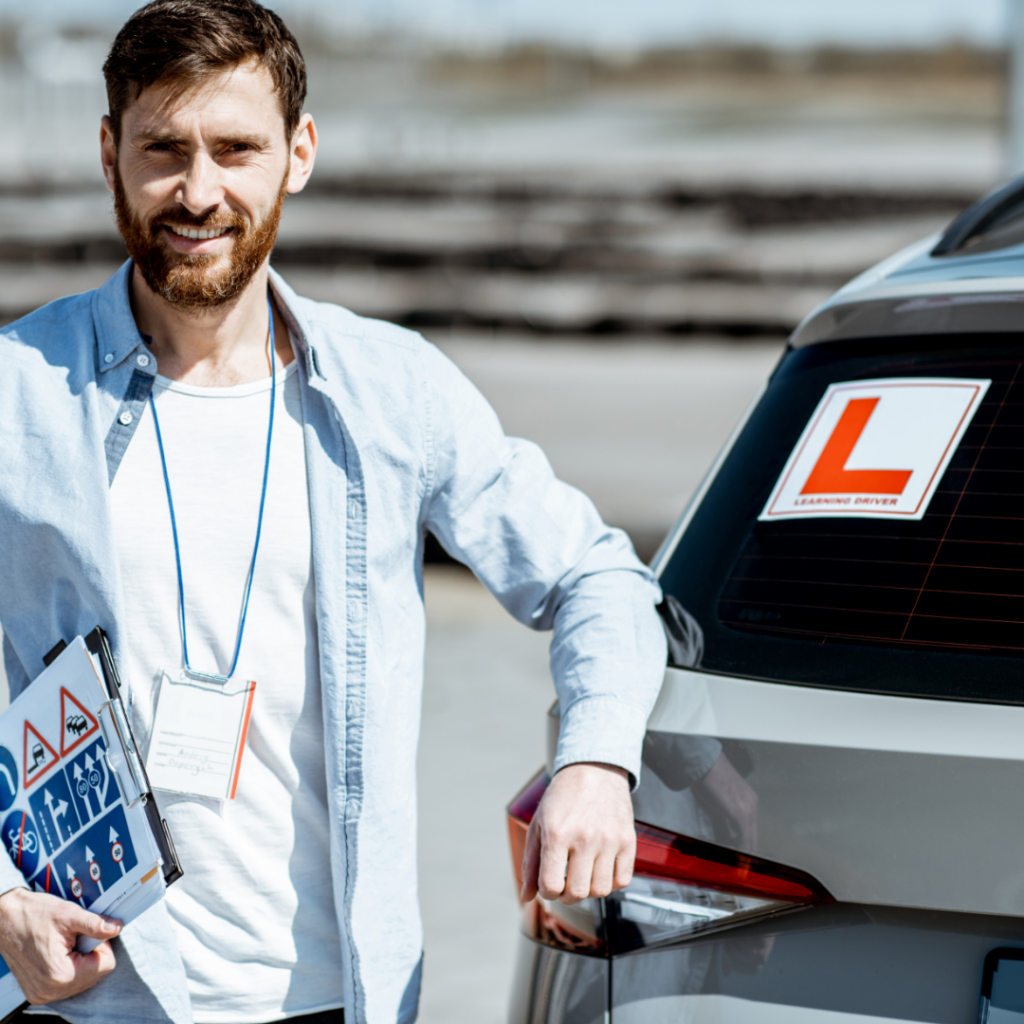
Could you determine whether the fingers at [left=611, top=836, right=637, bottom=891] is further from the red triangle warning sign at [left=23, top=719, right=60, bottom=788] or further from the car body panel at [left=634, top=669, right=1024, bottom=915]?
the red triangle warning sign at [left=23, top=719, right=60, bottom=788]

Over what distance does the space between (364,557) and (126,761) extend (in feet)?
1.23

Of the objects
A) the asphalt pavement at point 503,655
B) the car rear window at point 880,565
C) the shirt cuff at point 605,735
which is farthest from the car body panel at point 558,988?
the asphalt pavement at point 503,655

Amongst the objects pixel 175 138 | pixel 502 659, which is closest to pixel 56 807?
pixel 175 138

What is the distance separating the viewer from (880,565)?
5.72 feet

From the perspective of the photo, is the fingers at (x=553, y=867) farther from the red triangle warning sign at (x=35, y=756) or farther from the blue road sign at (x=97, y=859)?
the red triangle warning sign at (x=35, y=756)

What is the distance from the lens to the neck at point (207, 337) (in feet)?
5.66

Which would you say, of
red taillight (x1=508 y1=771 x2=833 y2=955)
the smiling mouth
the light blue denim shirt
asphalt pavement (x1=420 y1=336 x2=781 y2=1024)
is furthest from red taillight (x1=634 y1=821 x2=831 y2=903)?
asphalt pavement (x1=420 y1=336 x2=781 y2=1024)

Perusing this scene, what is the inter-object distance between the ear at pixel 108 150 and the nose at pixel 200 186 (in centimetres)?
12

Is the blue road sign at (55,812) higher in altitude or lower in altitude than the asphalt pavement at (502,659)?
higher

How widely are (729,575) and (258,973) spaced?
779 mm

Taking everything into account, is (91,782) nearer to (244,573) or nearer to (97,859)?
(97,859)

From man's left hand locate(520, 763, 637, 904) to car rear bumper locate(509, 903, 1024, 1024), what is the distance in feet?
0.41

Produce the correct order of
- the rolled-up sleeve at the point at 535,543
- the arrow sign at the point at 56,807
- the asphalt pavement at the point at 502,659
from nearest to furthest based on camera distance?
the arrow sign at the point at 56,807
the rolled-up sleeve at the point at 535,543
the asphalt pavement at the point at 502,659

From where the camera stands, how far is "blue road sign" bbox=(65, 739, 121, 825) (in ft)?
5.13
